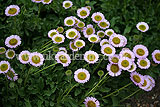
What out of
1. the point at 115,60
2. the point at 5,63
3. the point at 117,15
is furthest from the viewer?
the point at 117,15

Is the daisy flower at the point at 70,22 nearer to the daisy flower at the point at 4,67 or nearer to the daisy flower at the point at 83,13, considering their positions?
the daisy flower at the point at 83,13

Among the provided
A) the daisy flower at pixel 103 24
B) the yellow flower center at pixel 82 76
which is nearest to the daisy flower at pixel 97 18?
the daisy flower at pixel 103 24

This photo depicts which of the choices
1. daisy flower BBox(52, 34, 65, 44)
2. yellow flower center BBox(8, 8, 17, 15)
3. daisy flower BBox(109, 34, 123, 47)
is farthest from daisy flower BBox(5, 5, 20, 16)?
daisy flower BBox(109, 34, 123, 47)

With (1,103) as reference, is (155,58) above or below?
above

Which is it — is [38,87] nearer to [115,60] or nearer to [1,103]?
[1,103]

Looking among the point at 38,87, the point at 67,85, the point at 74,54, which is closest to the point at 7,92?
the point at 38,87

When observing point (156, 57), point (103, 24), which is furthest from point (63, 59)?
point (156, 57)
